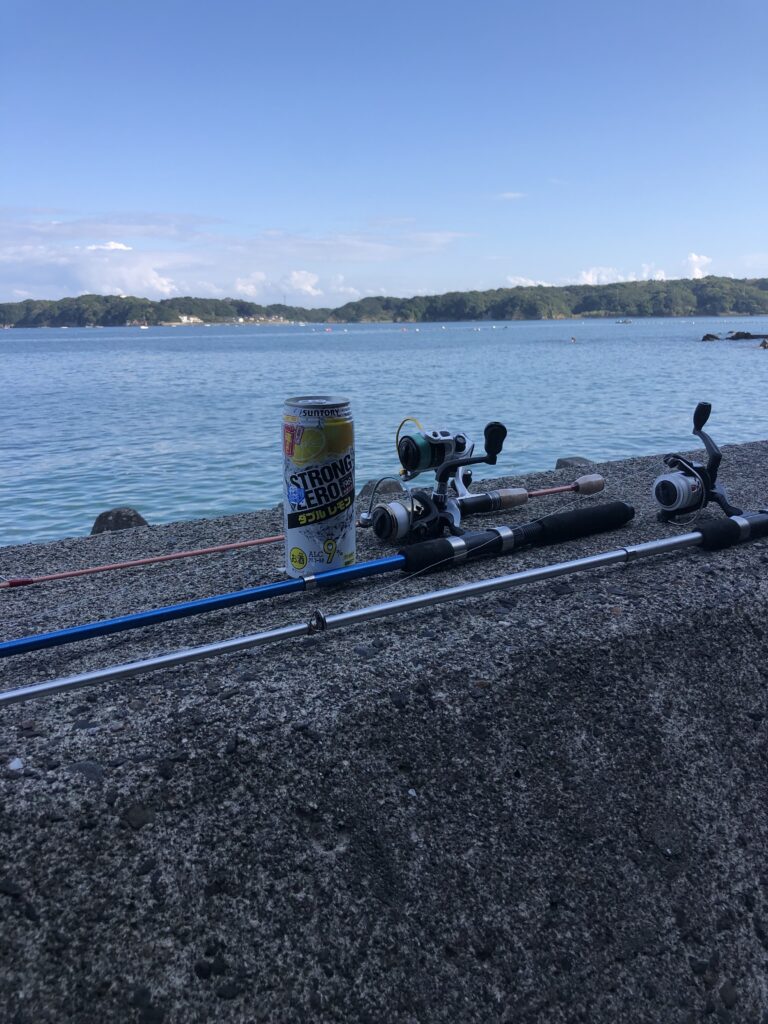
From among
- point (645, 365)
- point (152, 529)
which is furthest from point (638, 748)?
point (645, 365)

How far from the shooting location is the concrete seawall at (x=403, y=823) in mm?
1694

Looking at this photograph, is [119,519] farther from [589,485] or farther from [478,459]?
[478,459]

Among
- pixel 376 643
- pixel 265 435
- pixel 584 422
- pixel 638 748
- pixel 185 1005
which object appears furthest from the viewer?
pixel 584 422

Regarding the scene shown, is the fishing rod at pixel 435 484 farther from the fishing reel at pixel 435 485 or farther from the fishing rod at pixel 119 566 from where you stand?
the fishing rod at pixel 119 566

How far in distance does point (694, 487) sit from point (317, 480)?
207cm

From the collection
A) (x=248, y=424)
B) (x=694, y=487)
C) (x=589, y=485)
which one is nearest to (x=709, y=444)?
(x=694, y=487)

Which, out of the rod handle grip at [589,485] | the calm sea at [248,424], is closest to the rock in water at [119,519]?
the calm sea at [248,424]

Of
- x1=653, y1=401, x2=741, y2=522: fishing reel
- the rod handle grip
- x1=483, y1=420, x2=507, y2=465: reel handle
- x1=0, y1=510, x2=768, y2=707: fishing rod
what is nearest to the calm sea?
x1=483, y1=420, x2=507, y2=465: reel handle

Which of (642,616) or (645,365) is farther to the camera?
(645,365)

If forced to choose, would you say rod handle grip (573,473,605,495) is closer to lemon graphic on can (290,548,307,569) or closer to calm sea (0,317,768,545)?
calm sea (0,317,768,545)

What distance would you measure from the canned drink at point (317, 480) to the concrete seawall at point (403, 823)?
0.81ft

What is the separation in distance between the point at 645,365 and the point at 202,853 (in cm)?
5574

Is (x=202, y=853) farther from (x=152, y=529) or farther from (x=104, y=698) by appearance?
(x=152, y=529)

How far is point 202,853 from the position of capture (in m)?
1.81
